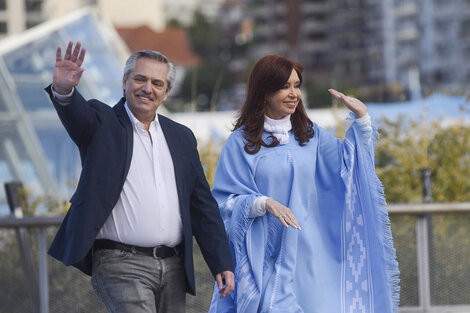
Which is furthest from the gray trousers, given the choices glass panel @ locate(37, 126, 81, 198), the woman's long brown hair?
glass panel @ locate(37, 126, 81, 198)

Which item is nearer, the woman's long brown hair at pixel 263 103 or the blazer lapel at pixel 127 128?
the blazer lapel at pixel 127 128

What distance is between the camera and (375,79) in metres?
134

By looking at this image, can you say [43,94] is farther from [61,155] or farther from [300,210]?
[300,210]

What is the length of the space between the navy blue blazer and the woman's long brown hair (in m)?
0.85

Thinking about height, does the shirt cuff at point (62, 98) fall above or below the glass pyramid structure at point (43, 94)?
above

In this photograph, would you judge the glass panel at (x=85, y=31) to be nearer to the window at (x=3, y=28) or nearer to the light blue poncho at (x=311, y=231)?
the light blue poncho at (x=311, y=231)

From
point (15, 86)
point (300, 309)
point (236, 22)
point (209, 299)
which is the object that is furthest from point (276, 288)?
point (236, 22)

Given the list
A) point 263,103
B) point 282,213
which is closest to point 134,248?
point 282,213

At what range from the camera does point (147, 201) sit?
4.11 m

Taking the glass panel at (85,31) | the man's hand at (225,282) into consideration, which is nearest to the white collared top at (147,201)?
the man's hand at (225,282)

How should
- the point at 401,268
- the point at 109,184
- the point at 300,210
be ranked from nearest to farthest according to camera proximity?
1. the point at 109,184
2. the point at 300,210
3. the point at 401,268

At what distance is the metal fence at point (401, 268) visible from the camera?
6.57 meters

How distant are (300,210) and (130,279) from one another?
4.27ft

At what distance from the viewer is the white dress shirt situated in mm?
4086
